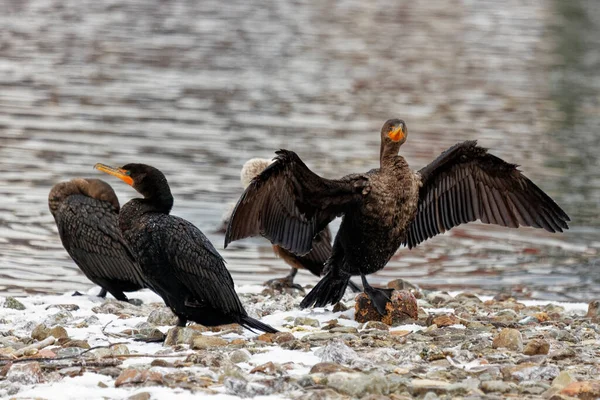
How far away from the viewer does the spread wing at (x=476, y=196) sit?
8219 mm

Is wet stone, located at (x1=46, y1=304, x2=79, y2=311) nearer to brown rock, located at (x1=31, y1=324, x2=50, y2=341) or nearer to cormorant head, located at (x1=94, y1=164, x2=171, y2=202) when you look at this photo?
brown rock, located at (x1=31, y1=324, x2=50, y2=341)

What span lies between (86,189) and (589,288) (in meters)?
5.01

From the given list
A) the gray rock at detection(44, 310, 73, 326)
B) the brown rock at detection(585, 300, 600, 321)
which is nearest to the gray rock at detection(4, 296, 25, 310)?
the gray rock at detection(44, 310, 73, 326)

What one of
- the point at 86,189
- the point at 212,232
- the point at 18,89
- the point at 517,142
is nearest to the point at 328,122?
the point at 517,142

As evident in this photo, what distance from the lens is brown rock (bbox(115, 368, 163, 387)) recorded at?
5676mm

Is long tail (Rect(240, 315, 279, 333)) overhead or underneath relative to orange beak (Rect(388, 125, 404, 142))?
underneath

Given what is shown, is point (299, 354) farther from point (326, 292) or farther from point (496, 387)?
point (326, 292)

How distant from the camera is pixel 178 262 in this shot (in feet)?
22.9

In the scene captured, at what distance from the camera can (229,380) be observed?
5570mm

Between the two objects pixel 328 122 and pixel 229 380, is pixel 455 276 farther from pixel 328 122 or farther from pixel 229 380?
pixel 328 122

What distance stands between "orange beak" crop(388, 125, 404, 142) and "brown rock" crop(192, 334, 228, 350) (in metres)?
1.95

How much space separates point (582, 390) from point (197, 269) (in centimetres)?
252

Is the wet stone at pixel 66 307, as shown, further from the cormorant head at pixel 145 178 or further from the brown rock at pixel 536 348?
the brown rock at pixel 536 348

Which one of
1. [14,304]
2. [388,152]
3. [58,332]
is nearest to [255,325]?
[58,332]
